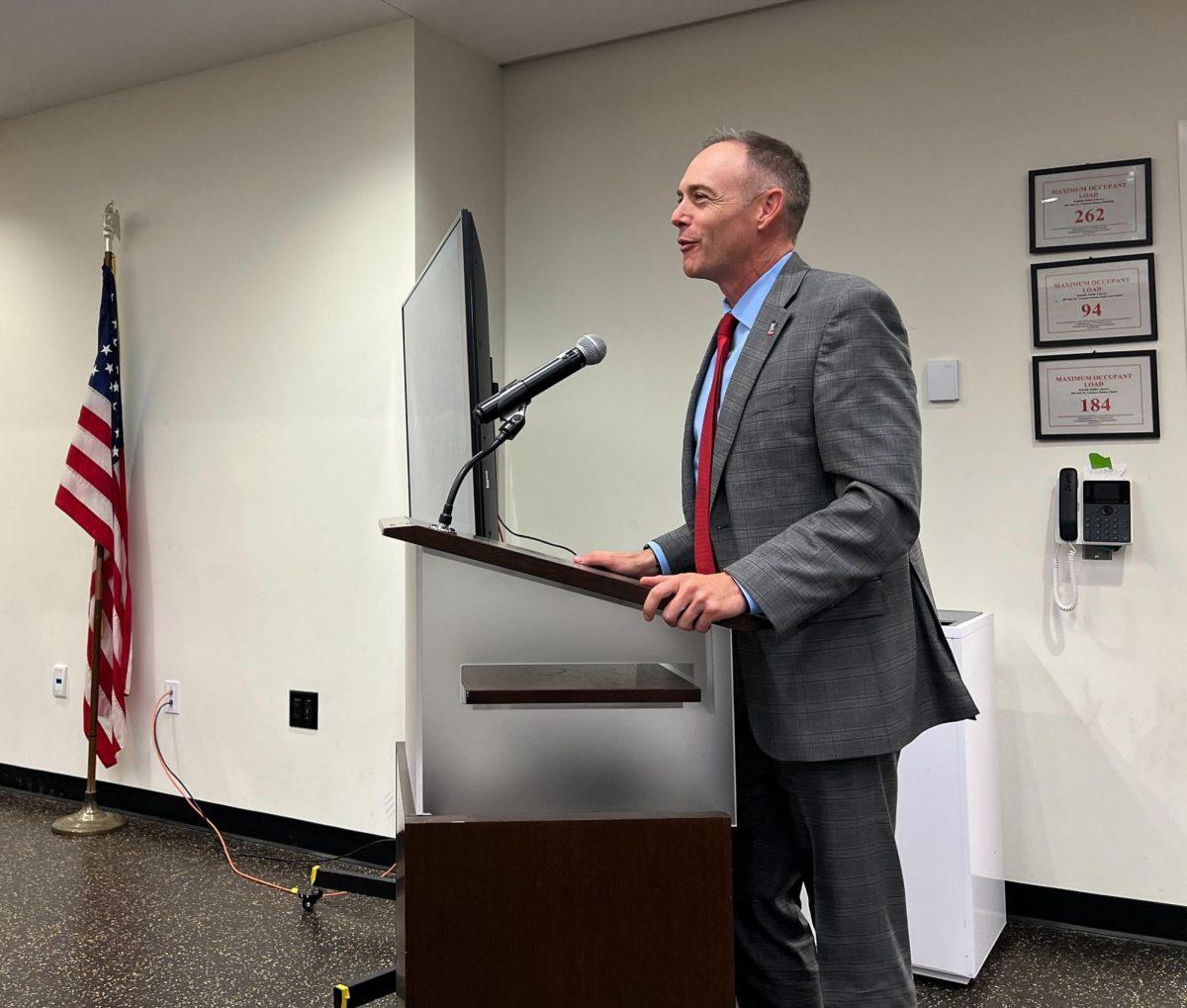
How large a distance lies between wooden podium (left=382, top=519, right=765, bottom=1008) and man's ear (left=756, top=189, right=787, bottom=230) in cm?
61

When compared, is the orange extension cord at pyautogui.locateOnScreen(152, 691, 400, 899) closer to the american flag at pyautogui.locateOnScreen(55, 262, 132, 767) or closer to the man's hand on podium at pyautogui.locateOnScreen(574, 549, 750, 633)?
the american flag at pyautogui.locateOnScreen(55, 262, 132, 767)

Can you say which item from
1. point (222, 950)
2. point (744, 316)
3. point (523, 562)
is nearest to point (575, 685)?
point (523, 562)

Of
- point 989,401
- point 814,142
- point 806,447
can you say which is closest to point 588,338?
point 806,447

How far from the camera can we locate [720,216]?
1.51 m

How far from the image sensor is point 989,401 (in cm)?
268

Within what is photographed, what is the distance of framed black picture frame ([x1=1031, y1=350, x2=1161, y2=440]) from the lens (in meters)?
2.50

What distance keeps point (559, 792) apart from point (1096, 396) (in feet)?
6.28

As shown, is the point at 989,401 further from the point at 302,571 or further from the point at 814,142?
the point at 302,571

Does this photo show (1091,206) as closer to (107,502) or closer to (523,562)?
(523,562)

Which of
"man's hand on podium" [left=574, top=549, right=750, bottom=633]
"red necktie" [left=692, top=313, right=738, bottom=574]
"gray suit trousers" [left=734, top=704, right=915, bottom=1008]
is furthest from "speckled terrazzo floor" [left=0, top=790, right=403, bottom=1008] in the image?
"man's hand on podium" [left=574, top=549, right=750, bottom=633]

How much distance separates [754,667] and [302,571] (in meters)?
2.16

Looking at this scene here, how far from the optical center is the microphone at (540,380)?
4.58 feet

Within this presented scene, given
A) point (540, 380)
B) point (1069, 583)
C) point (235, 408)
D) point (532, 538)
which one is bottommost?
point (1069, 583)

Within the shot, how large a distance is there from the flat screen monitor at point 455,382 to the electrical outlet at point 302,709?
1.10 meters
